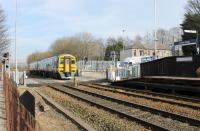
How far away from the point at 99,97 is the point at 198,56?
8948mm

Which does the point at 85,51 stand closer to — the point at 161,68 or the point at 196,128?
the point at 161,68

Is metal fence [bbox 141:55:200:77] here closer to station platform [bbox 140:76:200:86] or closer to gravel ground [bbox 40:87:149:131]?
station platform [bbox 140:76:200:86]

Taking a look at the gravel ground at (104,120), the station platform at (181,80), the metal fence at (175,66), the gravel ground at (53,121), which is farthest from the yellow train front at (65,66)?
the gravel ground at (53,121)

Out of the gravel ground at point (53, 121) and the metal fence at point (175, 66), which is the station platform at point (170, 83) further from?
the gravel ground at point (53, 121)

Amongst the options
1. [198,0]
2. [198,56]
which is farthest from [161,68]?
[198,0]

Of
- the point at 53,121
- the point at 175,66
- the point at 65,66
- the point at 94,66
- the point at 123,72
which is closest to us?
the point at 53,121

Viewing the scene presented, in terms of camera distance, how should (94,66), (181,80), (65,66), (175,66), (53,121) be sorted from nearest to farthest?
(53,121)
(181,80)
(175,66)
(65,66)
(94,66)

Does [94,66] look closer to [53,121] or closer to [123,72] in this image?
[123,72]

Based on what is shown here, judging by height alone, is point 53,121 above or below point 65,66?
below

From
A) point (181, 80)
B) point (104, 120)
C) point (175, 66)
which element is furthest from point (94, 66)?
point (104, 120)

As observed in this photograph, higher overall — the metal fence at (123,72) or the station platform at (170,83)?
the metal fence at (123,72)

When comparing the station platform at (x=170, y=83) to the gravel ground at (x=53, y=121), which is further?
the station platform at (x=170, y=83)

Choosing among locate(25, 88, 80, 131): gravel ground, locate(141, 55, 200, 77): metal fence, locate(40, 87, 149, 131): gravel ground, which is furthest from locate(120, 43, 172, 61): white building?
locate(25, 88, 80, 131): gravel ground

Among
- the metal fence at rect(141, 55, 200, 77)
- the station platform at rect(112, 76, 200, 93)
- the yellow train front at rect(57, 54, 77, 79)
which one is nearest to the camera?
the station platform at rect(112, 76, 200, 93)
